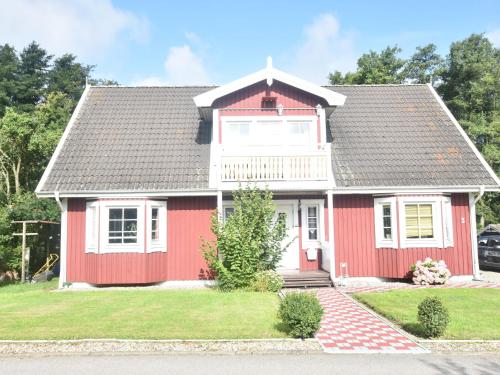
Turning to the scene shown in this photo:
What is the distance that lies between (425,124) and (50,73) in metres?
45.3

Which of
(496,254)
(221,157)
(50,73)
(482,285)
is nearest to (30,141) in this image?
(221,157)

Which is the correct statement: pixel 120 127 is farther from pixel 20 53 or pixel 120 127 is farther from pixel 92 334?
pixel 20 53

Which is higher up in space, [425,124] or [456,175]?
[425,124]

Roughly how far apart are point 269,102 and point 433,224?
739 centimetres

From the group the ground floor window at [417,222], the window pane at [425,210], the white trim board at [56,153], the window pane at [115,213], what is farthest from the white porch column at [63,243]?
the window pane at [425,210]

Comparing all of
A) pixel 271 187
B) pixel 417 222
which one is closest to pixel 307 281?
pixel 271 187

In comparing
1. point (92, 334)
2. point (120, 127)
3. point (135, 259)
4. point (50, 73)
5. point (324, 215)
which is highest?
point (50, 73)

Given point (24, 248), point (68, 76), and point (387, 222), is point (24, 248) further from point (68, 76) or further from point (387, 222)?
point (68, 76)

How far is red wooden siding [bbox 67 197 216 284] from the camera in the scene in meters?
14.3

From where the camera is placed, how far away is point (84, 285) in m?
14.7

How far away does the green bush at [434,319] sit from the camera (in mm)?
8031

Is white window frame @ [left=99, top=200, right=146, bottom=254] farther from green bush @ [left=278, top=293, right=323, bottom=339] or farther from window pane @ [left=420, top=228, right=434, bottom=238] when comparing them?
window pane @ [left=420, top=228, right=434, bottom=238]

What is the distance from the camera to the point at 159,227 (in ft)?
49.0

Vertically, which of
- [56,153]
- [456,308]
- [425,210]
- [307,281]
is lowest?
[456,308]
